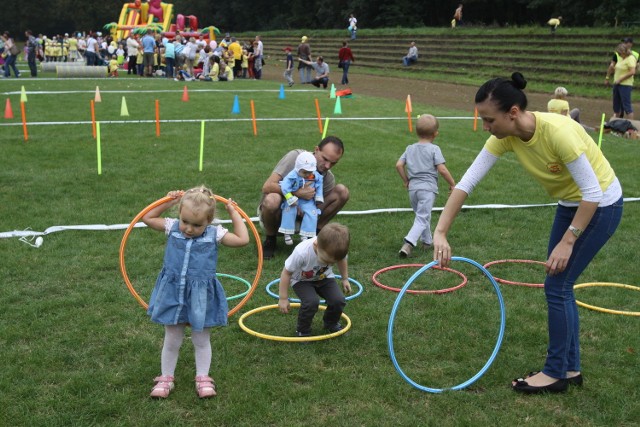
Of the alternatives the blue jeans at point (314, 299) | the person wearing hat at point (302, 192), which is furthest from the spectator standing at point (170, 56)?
the blue jeans at point (314, 299)

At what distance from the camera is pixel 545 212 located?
9078mm

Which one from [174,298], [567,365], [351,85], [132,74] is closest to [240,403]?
[174,298]

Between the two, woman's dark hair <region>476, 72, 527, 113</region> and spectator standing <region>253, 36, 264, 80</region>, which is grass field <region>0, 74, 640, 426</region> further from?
spectator standing <region>253, 36, 264, 80</region>

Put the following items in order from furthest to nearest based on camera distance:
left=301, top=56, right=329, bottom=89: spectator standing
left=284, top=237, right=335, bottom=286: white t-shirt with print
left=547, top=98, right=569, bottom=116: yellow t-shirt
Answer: left=301, top=56, right=329, bottom=89: spectator standing < left=547, top=98, right=569, bottom=116: yellow t-shirt < left=284, top=237, right=335, bottom=286: white t-shirt with print

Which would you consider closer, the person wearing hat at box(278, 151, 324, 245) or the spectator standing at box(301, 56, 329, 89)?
the person wearing hat at box(278, 151, 324, 245)

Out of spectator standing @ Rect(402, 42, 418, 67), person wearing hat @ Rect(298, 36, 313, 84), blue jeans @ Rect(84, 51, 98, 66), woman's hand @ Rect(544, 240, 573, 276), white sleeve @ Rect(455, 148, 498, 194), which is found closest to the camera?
woman's hand @ Rect(544, 240, 573, 276)

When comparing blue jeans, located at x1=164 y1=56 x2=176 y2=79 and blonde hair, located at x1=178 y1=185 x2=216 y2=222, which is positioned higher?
blonde hair, located at x1=178 y1=185 x2=216 y2=222

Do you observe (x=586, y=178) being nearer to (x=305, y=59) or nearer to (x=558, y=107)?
(x=558, y=107)

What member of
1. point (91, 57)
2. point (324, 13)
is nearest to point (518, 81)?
point (91, 57)

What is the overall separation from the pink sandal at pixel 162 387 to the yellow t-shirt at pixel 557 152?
2548mm

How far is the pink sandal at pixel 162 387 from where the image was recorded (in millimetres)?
4180

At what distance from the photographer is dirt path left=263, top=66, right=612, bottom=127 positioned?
2259cm

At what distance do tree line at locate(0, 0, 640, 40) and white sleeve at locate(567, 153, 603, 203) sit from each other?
36.8 metres

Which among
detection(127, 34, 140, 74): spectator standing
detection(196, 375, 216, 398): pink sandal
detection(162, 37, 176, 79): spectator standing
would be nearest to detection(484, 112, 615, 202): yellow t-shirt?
detection(196, 375, 216, 398): pink sandal
